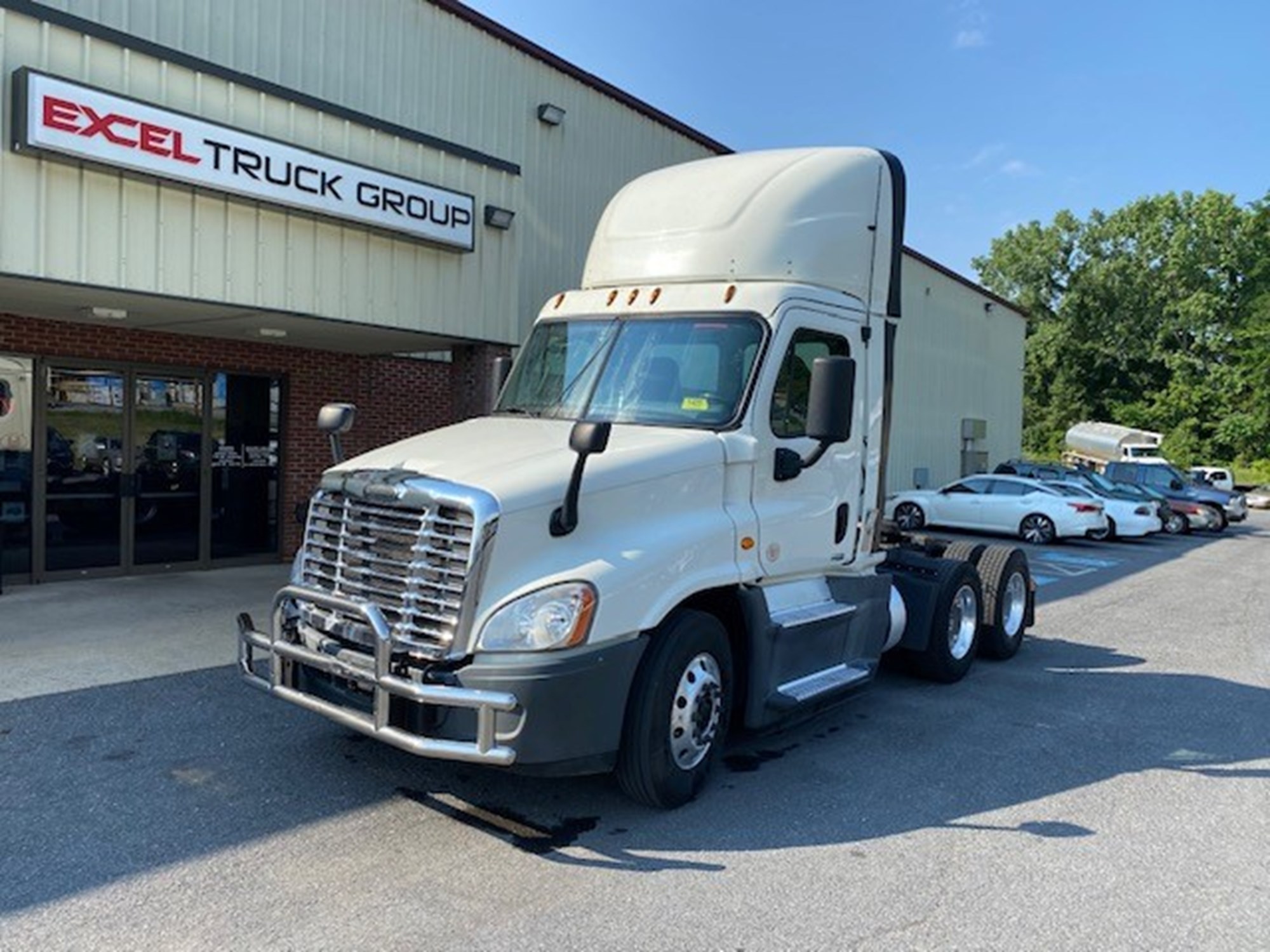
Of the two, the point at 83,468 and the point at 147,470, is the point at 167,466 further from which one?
the point at 83,468

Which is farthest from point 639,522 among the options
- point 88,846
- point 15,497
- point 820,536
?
point 15,497

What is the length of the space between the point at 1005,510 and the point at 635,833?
1804 cm

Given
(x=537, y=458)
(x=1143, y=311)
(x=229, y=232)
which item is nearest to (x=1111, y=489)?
(x=229, y=232)

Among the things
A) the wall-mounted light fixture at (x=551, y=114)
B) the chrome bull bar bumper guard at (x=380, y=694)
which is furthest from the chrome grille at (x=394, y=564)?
the wall-mounted light fixture at (x=551, y=114)

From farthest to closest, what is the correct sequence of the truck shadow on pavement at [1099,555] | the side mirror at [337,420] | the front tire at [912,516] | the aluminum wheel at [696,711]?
the front tire at [912,516] < the truck shadow on pavement at [1099,555] < the side mirror at [337,420] < the aluminum wheel at [696,711]

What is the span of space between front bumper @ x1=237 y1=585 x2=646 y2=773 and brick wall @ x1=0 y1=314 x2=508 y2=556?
6.06 meters

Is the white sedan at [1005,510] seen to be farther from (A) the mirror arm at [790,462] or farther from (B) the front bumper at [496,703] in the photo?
(B) the front bumper at [496,703]

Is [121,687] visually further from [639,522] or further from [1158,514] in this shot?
[1158,514]

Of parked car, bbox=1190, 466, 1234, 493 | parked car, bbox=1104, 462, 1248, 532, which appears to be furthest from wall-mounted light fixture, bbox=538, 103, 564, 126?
parked car, bbox=1190, 466, 1234, 493

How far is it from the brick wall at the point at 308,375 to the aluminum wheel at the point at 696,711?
5.91m

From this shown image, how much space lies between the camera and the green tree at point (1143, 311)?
56969 millimetres

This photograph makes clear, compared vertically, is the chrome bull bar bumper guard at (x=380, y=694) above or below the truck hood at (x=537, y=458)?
below

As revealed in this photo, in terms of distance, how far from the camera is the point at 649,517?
449 centimetres

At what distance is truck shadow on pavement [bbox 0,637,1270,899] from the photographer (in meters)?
4.18
